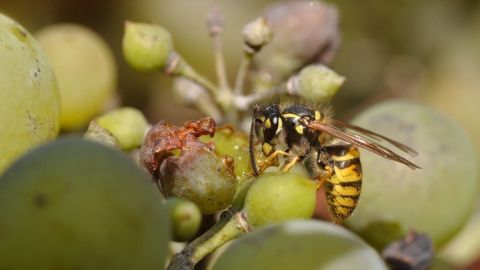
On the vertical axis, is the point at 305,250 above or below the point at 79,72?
above

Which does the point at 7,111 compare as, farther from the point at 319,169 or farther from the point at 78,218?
the point at 319,169

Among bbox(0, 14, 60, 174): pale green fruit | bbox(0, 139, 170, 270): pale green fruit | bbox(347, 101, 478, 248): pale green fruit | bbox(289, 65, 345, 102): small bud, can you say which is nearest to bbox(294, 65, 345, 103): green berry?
bbox(289, 65, 345, 102): small bud

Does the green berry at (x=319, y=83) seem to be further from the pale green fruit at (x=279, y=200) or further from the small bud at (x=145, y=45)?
the pale green fruit at (x=279, y=200)

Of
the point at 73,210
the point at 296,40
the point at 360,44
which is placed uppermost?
the point at 73,210

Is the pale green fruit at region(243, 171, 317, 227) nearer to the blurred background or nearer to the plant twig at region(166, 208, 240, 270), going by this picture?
the plant twig at region(166, 208, 240, 270)

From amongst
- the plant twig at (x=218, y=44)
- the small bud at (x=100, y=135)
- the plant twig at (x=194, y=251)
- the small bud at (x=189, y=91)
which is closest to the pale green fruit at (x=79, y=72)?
the small bud at (x=189, y=91)

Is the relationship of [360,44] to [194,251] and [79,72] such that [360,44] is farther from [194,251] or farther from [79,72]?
Result: [194,251]

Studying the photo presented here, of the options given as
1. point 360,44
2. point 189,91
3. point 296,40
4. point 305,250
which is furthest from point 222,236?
point 360,44
